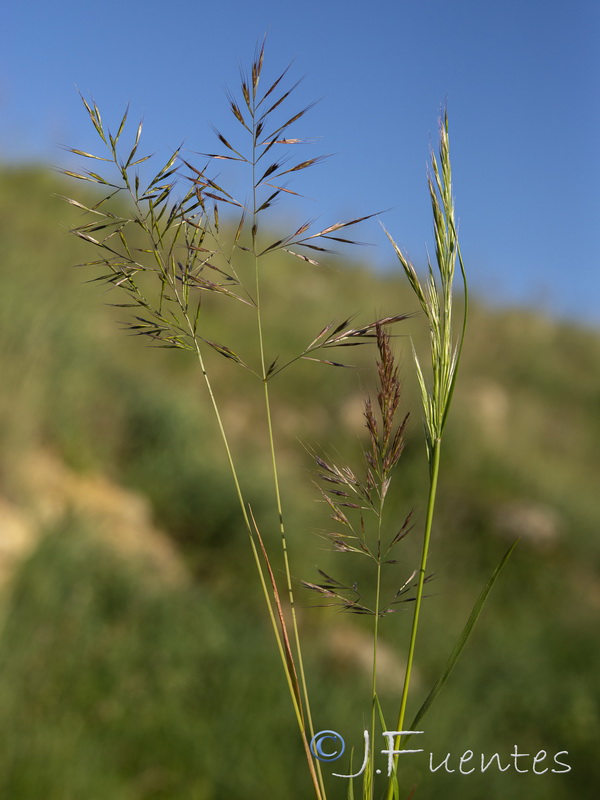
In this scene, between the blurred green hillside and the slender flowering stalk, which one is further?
the blurred green hillside

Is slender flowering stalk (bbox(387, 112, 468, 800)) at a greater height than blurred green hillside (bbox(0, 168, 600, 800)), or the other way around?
slender flowering stalk (bbox(387, 112, 468, 800))

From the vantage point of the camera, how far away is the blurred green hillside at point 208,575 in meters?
3.27

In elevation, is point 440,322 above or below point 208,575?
above

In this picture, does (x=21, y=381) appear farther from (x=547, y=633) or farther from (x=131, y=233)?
(x=131, y=233)

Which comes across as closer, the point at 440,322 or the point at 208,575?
the point at 440,322

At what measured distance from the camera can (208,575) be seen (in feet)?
16.5

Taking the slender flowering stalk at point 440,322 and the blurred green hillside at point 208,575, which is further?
the blurred green hillside at point 208,575

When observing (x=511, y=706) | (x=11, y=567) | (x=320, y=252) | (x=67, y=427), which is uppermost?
(x=320, y=252)

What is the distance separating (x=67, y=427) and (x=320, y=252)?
4923 mm

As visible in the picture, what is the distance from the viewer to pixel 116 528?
459 cm

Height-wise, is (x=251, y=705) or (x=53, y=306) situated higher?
(x=53, y=306)

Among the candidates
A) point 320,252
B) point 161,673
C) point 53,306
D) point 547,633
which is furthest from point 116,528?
point 320,252

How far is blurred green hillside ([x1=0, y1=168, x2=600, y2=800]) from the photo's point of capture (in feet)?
10.7

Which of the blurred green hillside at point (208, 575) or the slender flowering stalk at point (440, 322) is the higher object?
the slender flowering stalk at point (440, 322)
